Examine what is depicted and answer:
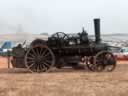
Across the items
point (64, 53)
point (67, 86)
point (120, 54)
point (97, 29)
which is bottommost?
point (67, 86)

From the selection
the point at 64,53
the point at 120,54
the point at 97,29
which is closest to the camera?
the point at 64,53

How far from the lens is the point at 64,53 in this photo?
68.4 ft

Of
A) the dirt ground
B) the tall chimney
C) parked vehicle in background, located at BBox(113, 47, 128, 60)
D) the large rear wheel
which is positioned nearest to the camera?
the dirt ground

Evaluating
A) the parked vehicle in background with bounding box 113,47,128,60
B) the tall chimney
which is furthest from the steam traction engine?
the parked vehicle in background with bounding box 113,47,128,60

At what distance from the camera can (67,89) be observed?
12.8m

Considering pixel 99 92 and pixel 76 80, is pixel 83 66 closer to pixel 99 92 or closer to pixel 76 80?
pixel 76 80

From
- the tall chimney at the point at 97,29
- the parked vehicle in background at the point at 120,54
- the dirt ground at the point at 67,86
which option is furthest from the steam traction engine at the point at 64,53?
the parked vehicle in background at the point at 120,54

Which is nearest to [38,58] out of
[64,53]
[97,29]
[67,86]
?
[64,53]

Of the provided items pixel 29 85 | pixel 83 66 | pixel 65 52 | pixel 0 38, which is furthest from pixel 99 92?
pixel 0 38

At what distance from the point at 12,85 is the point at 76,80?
267 centimetres

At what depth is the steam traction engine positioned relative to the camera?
20.5m

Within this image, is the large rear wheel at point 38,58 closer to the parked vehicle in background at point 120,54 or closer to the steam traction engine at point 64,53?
the steam traction engine at point 64,53

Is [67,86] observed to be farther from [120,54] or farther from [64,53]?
[120,54]

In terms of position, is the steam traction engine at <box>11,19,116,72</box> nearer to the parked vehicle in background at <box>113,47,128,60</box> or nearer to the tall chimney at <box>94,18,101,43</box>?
the tall chimney at <box>94,18,101,43</box>
